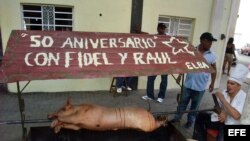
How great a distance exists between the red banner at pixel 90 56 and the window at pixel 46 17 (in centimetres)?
333

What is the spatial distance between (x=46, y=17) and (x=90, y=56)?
147 inches

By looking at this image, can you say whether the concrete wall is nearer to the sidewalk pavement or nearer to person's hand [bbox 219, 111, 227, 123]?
the sidewalk pavement

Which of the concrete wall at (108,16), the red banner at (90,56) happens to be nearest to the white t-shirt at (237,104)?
the red banner at (90,56)

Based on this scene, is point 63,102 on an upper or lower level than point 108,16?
lower

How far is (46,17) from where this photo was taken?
563cm

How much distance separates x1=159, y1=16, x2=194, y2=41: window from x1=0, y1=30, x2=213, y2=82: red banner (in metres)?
3.93

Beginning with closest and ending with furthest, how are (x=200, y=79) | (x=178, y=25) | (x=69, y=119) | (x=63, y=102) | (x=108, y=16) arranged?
1. (x=69, y=119)
2. (x=200, y=79)
3. (x=63, y=102)
4. (x=108, y=16)
5. (x=178, y=25)

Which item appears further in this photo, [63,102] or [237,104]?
[63,102]

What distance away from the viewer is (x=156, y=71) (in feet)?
8.20

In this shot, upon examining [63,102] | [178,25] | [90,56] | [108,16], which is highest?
[108,16]

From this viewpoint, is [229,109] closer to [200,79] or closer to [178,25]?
[200,79]

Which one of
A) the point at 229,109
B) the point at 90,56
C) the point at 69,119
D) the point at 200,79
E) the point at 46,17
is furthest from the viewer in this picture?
the point at 46,17

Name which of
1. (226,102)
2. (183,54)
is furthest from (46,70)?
(226,102)

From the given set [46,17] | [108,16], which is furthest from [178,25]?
[46,17]
